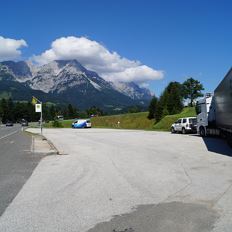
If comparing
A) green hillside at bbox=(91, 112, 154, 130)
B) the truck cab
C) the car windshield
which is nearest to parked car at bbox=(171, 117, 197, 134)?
the car windshield

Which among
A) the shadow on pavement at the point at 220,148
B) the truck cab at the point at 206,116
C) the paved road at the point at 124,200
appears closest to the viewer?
the paved road at the point at 124,200

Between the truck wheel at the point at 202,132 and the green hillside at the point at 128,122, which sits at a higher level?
the truck wheel at the point at 202,132

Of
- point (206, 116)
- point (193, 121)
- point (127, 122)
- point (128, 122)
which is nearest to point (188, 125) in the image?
point (193, 121)

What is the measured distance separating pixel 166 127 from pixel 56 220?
50267 mm

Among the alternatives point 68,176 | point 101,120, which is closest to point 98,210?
point 68,176

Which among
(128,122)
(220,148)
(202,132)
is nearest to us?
(220,148)

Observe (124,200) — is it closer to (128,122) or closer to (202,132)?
(202,132)

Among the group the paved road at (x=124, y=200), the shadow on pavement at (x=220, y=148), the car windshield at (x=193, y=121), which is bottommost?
the shadow on pavement at (x=220, y=148)

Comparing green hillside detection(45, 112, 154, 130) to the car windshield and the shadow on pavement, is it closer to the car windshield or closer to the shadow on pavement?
the car windshield

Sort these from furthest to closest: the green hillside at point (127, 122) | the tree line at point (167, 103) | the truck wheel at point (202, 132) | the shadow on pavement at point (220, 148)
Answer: the green hillside at point (127, 122) < the tree line at point (167, 103) < the truck wheel at point (202, 132) < the shadow on pavement at point (220, 148)

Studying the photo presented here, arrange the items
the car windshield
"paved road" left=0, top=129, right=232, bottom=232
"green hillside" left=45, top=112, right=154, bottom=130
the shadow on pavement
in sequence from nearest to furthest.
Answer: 1. "paved road" left=0, top=129, right=232, bottom=232
2. the shadow on pavement
3. the car windshield
4. "green hillside" left=45, top=112, right=154, bottom=130

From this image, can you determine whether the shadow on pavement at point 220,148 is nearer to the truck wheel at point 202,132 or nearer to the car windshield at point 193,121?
the truck wheel at point 202,132

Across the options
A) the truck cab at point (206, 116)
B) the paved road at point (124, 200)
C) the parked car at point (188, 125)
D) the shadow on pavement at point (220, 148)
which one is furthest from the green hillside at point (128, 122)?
the paved road at point (124, 200)

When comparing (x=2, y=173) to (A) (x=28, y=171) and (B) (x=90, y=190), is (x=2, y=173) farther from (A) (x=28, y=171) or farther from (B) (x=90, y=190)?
(B) (x=90, y=190)
